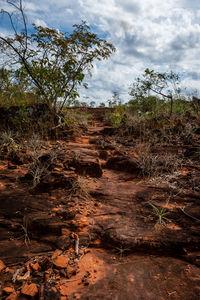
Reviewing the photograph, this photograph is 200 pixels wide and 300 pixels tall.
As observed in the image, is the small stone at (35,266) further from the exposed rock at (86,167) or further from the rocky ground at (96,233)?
the exposed rock at (86,167)

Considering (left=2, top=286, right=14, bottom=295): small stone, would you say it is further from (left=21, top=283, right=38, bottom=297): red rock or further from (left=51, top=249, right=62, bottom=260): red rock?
(left=51, top=249, right=62, bottom=260): red rock

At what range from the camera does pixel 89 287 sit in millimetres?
1468

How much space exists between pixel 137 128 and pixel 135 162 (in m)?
2.74

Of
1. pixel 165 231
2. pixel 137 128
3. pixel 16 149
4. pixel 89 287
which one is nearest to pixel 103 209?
pixel 165 231

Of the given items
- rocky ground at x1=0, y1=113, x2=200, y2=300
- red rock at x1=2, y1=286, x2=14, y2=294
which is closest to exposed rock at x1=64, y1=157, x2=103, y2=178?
rocky ground at x1=0, y1=113, x2=200, y2=300

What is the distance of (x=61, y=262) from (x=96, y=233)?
51cm

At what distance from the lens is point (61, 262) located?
167 centimetres

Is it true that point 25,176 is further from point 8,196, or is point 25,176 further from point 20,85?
point 20,85

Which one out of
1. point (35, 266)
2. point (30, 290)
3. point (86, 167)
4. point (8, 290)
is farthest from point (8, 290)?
point (86, 167)

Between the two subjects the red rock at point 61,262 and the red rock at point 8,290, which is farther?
the red rock at point 61,262

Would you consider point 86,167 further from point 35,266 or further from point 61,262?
point 35,266

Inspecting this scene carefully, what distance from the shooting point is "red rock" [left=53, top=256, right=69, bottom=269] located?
1.63 metres

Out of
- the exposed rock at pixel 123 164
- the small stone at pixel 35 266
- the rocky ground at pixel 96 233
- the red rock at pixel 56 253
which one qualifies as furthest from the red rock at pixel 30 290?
the exposed rock at pixel 123 164

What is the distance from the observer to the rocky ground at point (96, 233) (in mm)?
1454
